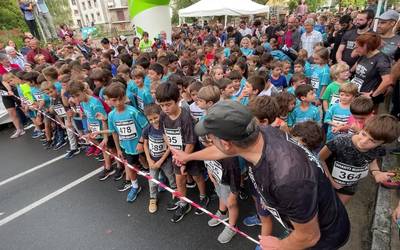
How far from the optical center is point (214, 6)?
1312 centimetres

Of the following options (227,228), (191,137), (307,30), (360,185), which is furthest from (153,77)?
(307,30)

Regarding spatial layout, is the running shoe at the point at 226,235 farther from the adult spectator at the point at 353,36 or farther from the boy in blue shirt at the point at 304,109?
the adult spectator at the point at 353,36

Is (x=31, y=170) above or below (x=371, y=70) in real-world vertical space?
below

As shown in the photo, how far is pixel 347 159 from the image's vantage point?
238 cm

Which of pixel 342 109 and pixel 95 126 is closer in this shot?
pixel 342 109

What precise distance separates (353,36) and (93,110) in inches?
209

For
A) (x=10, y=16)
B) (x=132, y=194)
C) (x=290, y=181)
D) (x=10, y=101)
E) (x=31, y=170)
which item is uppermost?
(x=10, y=16)

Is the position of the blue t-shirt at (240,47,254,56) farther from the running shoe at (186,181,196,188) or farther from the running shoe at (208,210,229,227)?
the running shoe at (208,210,229,227)

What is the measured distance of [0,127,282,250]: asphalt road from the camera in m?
3.27

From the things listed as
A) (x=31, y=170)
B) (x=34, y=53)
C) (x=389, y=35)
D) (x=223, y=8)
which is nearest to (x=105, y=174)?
(x=31, y=170)

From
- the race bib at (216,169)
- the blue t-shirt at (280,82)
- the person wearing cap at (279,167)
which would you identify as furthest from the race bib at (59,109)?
→ the person wearing cap at (279,167)

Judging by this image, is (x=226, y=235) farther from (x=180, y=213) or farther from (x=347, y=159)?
(x=347, y=159)

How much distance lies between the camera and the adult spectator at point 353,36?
5.18m

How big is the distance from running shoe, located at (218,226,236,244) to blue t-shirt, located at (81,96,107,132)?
102 inches
